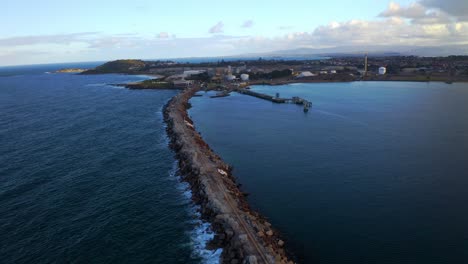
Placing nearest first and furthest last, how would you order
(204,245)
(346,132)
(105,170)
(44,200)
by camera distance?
(204,245) < (44,200) < (105,170) < (346,132)

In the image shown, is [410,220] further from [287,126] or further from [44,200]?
[287,126]

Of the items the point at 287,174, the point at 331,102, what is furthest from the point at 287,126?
the point at 331,102

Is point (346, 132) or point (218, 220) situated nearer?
point (218, 220)

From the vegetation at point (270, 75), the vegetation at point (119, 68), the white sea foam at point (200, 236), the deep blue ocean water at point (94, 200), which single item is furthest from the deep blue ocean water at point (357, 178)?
the vegetation at point (119, 68)

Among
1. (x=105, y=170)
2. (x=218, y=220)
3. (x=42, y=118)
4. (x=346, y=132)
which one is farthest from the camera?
(x=42, y=118)

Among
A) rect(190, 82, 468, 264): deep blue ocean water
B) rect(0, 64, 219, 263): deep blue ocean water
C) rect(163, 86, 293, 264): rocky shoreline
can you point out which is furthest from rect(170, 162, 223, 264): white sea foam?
rect(190, 82, 468, 264): deep blue ocean water

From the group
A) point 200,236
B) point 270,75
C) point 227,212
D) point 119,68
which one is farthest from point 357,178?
point 119,68
